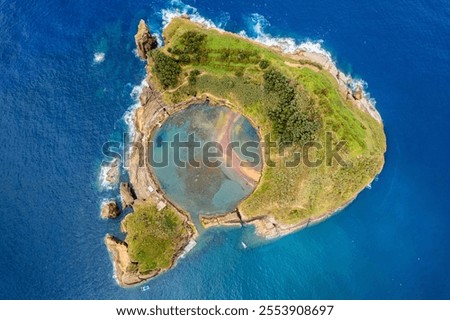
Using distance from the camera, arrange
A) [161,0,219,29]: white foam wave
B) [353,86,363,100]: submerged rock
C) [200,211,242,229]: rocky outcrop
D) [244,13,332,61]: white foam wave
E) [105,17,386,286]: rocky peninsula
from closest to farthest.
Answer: [105,17,386,286]: rocky peninsula
[200,211,242,229]: rocky outcrop
[353,86,363,100]: submerged rock
[244,13,332,61]: white foam wave
[161,0,219,29]: white foam wave

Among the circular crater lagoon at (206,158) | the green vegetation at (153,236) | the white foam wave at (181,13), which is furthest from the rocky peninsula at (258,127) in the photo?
the white foam wave at (181,13)

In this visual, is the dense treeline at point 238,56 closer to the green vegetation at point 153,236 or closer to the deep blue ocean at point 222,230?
the deep blue ocean at point 222,230

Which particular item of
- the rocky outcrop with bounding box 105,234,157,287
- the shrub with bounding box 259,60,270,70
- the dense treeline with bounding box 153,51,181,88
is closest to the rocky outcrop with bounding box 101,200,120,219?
the rocky outcrop with bounding box 105,234,157,287

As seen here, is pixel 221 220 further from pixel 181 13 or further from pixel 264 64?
pixel 181 13

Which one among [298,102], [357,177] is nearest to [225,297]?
[357,177]

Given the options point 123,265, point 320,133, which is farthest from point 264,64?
point 123,265

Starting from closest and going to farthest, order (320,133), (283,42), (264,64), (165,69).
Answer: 1. (320,133)
2. (264,64)
3. (165,69)
4. (283,42)

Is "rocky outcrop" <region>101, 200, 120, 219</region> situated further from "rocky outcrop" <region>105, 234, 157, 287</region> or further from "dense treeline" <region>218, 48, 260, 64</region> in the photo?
"dense treeline" <region>218, 48, 260, 64</region>
